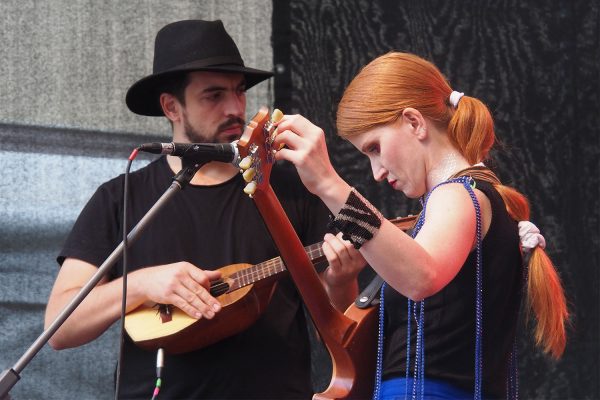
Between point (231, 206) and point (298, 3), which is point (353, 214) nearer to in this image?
point (231, 206)

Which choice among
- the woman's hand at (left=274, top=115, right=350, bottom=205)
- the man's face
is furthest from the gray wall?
the woman's hand at (left=274, top=115, right=350, bottom=205)

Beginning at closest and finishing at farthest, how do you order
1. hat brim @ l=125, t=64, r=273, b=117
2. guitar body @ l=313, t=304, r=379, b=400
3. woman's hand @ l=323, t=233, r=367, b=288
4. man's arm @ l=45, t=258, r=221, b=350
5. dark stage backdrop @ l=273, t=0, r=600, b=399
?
guitar body @ l=313, t=304, r=379, b=400
woman's hand @ l=323, t=233, r=367, b=288
man's arm @ l=45, t=258, r=221, b=350
hat brim @ l=125, t=64, r=273, b=117
dark stage backdrop @ l=273, t=0, r=600, b=399

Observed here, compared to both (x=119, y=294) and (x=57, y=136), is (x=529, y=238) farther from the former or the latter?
(x=57, y=136)

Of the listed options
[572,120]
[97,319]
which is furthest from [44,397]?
[572,120]

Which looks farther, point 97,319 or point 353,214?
point 97,319

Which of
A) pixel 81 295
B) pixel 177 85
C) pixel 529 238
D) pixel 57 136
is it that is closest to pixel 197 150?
pixel 81 295

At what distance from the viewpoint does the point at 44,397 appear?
2.93m

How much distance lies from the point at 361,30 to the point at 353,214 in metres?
1.74

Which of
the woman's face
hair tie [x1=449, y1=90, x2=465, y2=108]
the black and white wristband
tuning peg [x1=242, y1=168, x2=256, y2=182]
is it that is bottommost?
the black and white wristband

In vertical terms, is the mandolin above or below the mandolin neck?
below

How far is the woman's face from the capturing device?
5.77ft

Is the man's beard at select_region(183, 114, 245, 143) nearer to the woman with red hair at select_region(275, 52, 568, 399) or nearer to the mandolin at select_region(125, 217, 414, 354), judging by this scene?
the mandolin at select_region(125, 217, 414, 354)

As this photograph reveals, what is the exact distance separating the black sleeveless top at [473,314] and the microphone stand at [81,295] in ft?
1.82

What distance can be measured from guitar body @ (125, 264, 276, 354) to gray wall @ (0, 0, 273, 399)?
58cm
